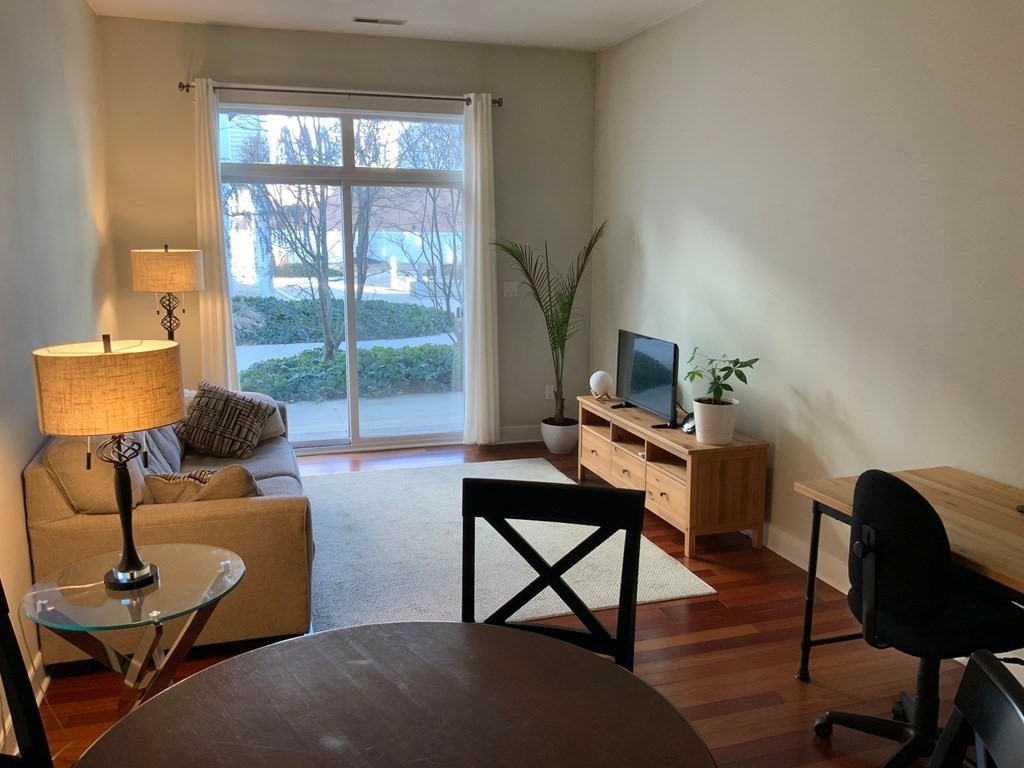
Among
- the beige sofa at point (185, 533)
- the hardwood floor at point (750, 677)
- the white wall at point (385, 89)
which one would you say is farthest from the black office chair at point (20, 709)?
the white wall at point (385, 89)

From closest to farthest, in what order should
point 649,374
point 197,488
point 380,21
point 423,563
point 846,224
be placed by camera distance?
point 197,488 → point 846,224 → point 423,563 → point 649,374 → point 380,21

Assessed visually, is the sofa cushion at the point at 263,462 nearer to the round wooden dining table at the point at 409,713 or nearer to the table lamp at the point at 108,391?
the table lamp at the point at 108,391

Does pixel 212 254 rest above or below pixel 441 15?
below

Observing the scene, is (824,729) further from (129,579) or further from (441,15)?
(441,15)

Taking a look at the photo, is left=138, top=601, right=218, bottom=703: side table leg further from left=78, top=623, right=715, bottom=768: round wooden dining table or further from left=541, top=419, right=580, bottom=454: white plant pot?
left=541, top=419, right=580, bottom=454: white plant pot

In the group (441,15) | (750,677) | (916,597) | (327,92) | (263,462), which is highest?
(441,15)

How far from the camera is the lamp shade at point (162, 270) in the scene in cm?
453

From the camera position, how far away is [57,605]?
2061 mm

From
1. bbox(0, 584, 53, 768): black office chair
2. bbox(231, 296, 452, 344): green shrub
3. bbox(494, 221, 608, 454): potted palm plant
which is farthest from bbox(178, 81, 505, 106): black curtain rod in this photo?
bbox(0, 584, 53, 768): black office chair

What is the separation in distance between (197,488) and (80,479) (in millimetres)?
382

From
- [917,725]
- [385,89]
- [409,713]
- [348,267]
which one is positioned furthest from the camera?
[348,267]

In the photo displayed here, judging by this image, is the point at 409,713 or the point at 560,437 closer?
the point at 409,713

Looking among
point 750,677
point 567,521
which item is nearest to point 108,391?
point 567,521

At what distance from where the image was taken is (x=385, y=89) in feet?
17.7
